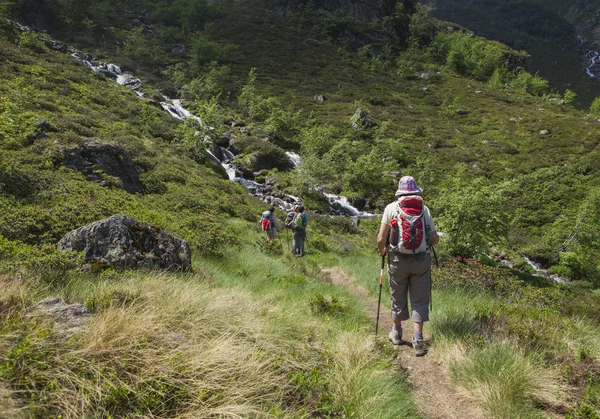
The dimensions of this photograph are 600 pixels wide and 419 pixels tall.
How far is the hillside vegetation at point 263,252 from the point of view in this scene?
2.34m

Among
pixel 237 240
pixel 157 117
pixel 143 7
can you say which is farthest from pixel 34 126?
pixel 143 7

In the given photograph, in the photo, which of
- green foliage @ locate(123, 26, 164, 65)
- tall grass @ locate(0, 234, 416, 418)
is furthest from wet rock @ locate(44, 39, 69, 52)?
tall grass @ locate(0, 234, 416, 418)

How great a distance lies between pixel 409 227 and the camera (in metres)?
3.88

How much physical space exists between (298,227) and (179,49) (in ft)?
181

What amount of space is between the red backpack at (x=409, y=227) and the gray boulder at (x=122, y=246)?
3554mm

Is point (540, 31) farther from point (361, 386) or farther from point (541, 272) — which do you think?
point (361, 386)

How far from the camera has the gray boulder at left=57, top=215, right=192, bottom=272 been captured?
449 cm

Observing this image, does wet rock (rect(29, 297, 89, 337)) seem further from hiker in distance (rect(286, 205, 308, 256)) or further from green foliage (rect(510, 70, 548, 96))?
green foliage (rect(510, 70, 548, 96))

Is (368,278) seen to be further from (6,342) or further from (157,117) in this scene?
(157,117)

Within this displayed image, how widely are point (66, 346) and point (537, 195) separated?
35627mm

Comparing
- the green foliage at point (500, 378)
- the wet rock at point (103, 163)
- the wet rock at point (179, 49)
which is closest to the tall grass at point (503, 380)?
the green foliage at point (500, 378)

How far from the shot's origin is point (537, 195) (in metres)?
28.8

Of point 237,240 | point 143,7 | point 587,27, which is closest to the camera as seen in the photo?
point 237,240

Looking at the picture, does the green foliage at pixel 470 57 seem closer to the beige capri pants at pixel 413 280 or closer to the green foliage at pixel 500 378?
the beige capri pants at pixel 413 280
